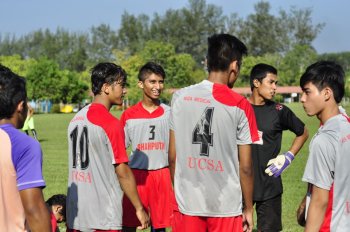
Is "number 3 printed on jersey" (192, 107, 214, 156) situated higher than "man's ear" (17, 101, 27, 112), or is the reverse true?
"man's ear" (17, 101, 27, 112)

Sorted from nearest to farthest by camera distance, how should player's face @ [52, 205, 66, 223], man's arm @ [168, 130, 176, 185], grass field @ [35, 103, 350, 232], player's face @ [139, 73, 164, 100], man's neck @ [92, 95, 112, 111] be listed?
man's arm @ [168, 130, 176, 185]
man's neck @ [92, 95, 112, 111]
player's face @ [52, 205, 66, 223]
player's face @ [139, 73, 164, 100]
grass field @ [35, 103, 350, 232]

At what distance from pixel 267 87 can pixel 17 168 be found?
417cm

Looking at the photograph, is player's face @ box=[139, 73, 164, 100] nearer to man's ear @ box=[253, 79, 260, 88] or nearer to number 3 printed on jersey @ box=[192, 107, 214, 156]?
man's ear @ box=[253, 79, 260, 88]

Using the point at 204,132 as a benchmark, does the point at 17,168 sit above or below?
below

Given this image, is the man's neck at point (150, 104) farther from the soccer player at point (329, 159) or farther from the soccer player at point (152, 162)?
the soccer player at point (329, 159)

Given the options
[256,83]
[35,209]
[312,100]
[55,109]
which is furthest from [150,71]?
[55,109]

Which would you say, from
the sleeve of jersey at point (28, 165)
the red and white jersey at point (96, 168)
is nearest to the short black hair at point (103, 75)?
the red and white jersey at point (96, 168)

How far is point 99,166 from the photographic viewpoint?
541 cm

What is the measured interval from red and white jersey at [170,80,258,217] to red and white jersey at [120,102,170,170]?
8.21 ft

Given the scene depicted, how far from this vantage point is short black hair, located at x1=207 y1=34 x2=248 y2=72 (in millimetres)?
4980

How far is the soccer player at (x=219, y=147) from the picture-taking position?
16.2 ft

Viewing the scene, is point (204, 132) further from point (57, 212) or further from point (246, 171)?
point (57, 212)

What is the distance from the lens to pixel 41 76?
9769cm

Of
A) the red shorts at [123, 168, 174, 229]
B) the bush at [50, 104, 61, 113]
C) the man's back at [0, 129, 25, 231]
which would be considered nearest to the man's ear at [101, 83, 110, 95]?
the man's back at [0, 129, 25, 231]
